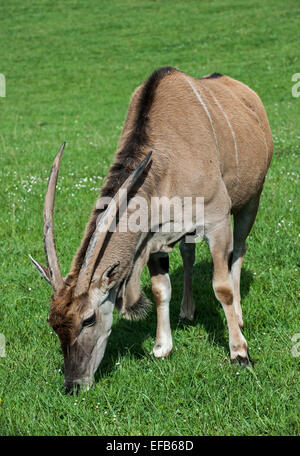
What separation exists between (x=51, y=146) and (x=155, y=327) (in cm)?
798

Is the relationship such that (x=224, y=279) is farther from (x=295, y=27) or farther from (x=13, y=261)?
(x=295, y=27)

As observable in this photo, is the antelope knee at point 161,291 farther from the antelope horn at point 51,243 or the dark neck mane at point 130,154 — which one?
the antelope horn at point 51,243

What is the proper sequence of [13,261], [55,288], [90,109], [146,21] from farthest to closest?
[146,21]
[90,109]
[13,261]
[55,288]

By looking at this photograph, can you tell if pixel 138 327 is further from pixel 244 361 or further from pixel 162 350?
pixel 244 361

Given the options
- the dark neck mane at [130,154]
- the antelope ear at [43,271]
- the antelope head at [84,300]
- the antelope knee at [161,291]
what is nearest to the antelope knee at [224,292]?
the antelope knee at [161,291]

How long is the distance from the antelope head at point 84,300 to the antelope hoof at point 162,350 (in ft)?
2.48

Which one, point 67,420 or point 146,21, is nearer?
point 67,420

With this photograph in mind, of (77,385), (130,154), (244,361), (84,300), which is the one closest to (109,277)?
(84,300)

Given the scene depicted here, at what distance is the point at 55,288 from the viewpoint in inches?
140

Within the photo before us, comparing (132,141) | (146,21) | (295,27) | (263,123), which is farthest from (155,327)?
(146,21)

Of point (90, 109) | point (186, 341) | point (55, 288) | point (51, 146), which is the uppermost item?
point (55, 288)

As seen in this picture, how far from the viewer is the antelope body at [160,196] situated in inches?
142

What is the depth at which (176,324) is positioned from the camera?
16.8 ft

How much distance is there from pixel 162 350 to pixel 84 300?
1.22 metres
